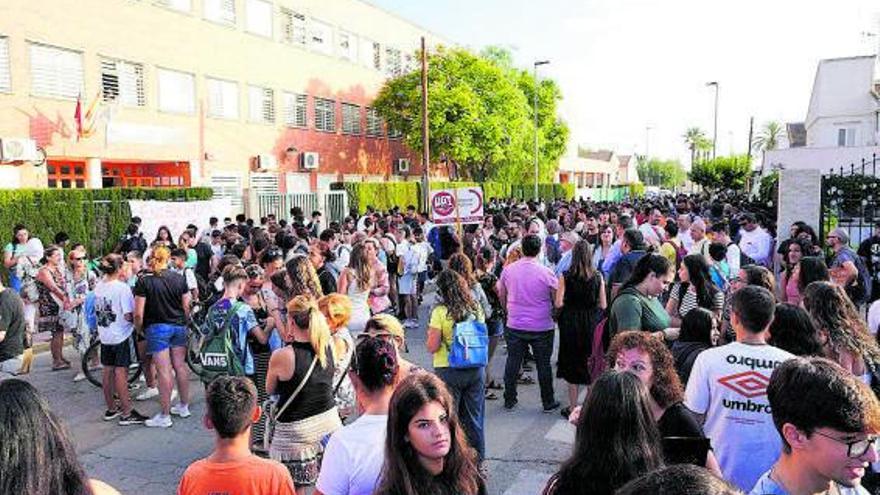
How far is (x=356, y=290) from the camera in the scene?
777 cm

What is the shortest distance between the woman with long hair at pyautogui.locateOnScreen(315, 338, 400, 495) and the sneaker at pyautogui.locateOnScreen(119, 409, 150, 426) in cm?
495

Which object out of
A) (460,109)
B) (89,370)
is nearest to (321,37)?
(460,109)

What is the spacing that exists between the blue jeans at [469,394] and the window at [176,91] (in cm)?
2270

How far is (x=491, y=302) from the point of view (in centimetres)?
796

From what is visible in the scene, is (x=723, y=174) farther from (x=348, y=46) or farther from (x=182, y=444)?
(x=182, y=444)

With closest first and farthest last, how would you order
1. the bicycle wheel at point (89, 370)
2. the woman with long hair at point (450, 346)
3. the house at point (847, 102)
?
the woman with long hair at point (450, 346) → the bicycle wheel at point (89, 370) → the house at point (847, 102)

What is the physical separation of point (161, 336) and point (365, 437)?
4.86 m

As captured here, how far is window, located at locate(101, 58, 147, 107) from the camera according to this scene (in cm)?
2275

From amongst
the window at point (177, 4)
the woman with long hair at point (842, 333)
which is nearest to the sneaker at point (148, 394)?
the woman with long hair at point (842, 333)

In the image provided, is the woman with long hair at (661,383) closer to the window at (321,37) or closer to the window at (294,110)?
the window at (294,110)

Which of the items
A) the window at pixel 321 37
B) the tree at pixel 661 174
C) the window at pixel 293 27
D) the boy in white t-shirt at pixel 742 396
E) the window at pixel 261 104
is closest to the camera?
the boy in white t-shirt at pixel 742 396

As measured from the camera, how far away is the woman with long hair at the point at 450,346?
18.2ft

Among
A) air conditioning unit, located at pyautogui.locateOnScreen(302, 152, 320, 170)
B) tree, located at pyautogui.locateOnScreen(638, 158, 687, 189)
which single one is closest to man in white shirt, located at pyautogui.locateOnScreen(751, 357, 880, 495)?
air conditioning unit, located at pyautogui.locateOnScreen(302, 152, 320, 170)

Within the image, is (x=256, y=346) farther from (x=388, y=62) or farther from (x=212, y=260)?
(x=388, y=62)
